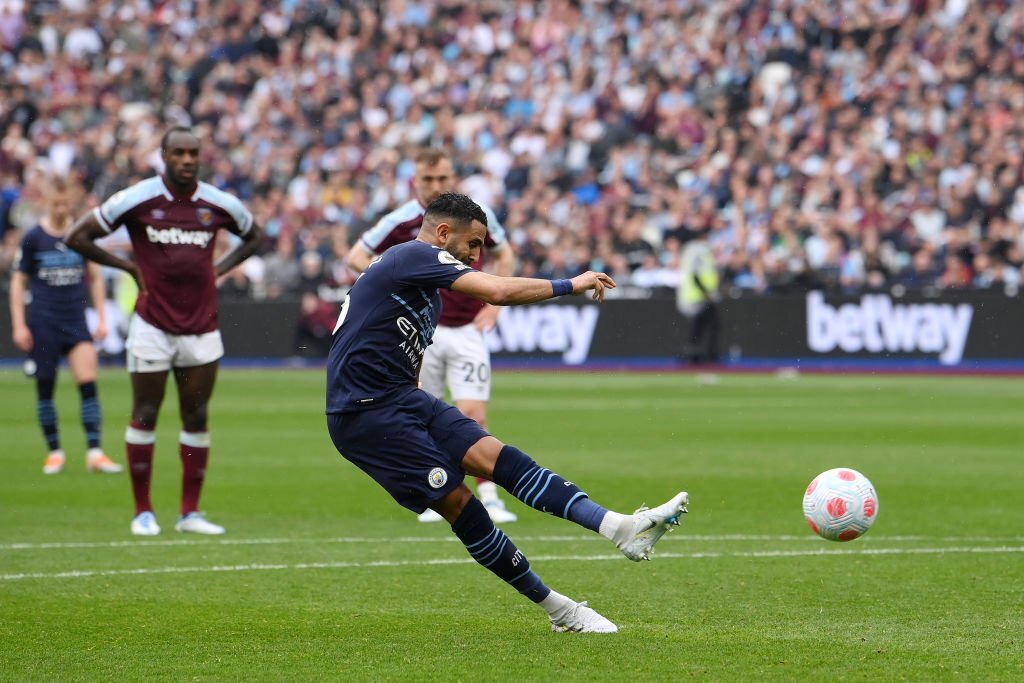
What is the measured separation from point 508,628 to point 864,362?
802 inches

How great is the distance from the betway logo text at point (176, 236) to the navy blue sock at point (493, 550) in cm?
427

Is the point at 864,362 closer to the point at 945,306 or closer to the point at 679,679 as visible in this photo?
the point at 945,306

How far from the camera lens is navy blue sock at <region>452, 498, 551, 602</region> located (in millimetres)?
6926

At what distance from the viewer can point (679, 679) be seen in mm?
6023

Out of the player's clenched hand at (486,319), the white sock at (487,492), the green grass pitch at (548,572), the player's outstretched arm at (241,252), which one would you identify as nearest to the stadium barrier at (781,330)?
the green grass pitch at (548,572)

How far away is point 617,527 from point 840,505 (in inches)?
66.3

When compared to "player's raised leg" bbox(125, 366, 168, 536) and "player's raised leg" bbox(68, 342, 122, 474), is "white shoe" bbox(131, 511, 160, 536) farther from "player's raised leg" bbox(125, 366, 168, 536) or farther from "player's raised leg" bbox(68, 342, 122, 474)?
"player's raised leg" bbox(68, 342, 122, 474)

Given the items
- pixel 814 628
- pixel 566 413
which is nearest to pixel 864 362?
pixel 566 413

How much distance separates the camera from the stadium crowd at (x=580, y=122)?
2777 centimetres

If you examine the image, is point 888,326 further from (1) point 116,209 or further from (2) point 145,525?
(1) point 116,209

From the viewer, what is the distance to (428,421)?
23.4 ft

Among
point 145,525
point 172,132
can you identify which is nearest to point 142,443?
point 145,525

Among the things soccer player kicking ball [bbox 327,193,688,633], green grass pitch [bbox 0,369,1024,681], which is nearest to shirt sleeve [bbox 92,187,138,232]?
green grass pitch [bbox 0,369,1024,681]

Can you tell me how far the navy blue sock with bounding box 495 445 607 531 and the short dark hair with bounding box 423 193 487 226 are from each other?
40.8 inches
